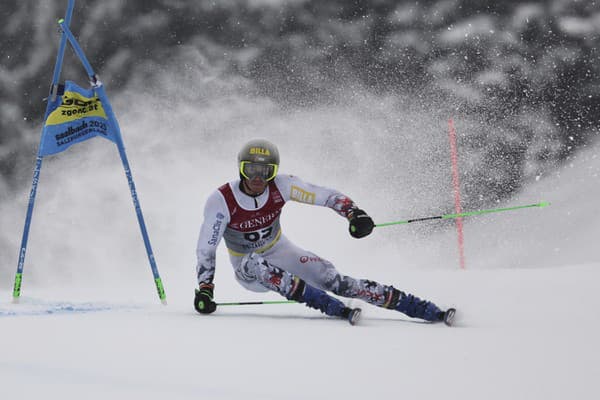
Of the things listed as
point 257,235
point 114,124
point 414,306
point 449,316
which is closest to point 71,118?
point 114,124

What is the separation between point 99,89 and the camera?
6266 mm

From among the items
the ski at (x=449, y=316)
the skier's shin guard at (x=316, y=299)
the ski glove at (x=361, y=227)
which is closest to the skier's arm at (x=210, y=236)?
the skier's shin guard at (x=316, y=299)

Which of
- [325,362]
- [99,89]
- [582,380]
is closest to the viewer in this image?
[582,380]

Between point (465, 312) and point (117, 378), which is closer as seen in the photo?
point (117, 378)

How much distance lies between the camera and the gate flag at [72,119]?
621cm

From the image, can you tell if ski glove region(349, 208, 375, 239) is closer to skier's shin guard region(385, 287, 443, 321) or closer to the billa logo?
skier's shin guard region(385, 287, 443, 321)

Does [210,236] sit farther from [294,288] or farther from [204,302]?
[294,288]

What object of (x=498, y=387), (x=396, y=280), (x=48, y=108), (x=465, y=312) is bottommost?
(x=498, y=387)

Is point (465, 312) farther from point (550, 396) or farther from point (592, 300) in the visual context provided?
point (550, 396)

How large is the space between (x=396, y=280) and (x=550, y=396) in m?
4.89

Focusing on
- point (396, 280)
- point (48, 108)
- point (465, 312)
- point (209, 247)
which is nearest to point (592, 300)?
point (465, 312)

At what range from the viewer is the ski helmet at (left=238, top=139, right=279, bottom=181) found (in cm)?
459

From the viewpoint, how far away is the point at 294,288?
3.99 meters

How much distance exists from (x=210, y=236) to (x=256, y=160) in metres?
0.74
